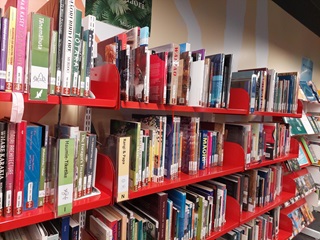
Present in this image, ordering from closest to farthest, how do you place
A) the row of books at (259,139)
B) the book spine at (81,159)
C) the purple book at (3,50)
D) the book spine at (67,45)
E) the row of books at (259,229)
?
1. the purple book at (3,50)
2. the book spine at (67,45)
3. the book spine at (81,159)
4. the row of books at (259,139)
5. the row of books at (259,229)

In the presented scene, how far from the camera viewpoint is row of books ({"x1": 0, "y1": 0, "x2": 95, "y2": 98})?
712 mm

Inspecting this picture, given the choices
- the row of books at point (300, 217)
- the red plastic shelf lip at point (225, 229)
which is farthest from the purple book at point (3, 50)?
the row of books at point (300, 217)

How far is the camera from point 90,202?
899 millimetres

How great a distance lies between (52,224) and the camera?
3.17ft

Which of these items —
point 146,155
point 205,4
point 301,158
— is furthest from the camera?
point 301,158

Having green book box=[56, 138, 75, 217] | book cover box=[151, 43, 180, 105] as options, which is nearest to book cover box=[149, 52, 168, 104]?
book cover box=[151, 43, 180, 105]

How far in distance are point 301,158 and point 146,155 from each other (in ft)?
7.93

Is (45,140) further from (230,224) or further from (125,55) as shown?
(230,224)

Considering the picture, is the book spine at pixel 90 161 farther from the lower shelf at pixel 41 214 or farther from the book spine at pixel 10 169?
the book spine at pixel 10 169

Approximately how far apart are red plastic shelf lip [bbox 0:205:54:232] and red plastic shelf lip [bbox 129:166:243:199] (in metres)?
0.33

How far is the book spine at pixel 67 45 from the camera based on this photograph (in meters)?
0.80

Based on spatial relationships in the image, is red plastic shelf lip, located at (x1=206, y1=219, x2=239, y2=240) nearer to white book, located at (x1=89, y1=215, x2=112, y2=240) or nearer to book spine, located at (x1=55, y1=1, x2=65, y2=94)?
white book, located at (x1=89, y1=215, x2=112, y2=240)

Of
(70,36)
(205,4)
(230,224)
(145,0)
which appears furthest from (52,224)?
(205,4)

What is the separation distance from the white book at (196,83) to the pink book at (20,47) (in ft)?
2.56
